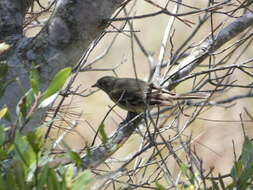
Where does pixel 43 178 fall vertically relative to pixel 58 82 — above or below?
below

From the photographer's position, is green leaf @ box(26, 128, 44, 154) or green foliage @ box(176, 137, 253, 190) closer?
green leaf @ box(26, 128, 44, 154)

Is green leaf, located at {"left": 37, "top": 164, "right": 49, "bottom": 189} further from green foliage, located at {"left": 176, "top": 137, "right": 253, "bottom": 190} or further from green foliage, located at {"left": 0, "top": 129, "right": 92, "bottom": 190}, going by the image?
green foliage, located at {"left": 176, "top": 137, "right": 253, "bottom": 190}

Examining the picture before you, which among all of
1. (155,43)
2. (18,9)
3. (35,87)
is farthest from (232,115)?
(35,87)

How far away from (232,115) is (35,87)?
24.1 feet

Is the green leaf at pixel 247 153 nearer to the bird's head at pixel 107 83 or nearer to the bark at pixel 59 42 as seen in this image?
the bark at pixel 59 42

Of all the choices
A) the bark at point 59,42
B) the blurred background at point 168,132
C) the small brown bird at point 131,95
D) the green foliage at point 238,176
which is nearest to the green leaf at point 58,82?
the green foliage at point 238,176

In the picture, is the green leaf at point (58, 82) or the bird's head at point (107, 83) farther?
the bird's head at point (107, 83)

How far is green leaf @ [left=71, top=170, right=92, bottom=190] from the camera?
5.74 ft

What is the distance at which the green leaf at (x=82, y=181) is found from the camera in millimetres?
1750

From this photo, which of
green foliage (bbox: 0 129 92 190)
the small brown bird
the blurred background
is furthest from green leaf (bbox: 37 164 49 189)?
the blurred background

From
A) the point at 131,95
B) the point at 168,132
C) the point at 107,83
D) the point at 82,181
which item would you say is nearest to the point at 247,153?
the point at 82,181

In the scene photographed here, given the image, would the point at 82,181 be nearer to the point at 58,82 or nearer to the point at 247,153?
the point at 58,82

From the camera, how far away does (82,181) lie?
176cm

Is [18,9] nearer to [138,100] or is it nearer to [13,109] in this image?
[13,109]
